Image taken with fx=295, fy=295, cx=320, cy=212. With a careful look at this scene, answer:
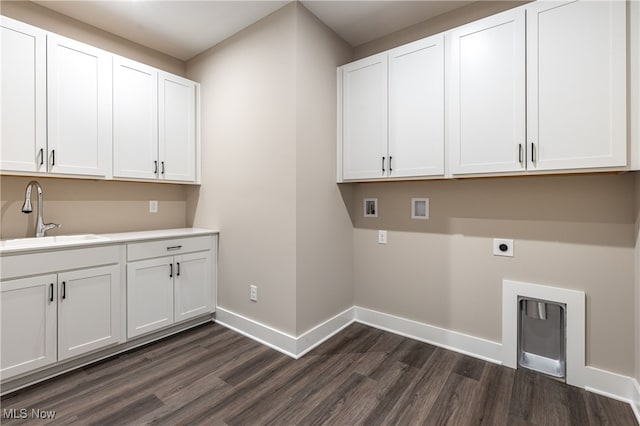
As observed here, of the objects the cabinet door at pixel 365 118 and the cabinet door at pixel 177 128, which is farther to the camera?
the cabinet door at pixel 177 128

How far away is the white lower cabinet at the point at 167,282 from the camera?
2371mm

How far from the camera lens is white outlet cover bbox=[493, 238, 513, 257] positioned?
85.7 inches

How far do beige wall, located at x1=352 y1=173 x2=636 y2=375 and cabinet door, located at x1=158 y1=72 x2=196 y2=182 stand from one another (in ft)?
5.85

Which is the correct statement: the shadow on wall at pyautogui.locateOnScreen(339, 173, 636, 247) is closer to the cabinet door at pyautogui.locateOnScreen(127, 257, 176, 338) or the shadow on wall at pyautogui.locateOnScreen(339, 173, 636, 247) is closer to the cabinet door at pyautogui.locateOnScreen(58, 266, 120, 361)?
the cabinet door at pyautogui.locateOnScreen(127, 257, 176, 338)

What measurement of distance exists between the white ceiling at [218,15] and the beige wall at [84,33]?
5cm

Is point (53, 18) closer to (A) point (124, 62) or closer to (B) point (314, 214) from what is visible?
(A) point (124, 62)

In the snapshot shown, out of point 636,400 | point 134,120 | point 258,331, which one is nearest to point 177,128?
point 134,120

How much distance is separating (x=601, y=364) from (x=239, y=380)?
2338mm

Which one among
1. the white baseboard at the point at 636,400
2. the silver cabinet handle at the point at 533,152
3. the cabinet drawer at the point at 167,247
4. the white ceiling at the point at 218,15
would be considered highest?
the white ceiling at the point at 218,15

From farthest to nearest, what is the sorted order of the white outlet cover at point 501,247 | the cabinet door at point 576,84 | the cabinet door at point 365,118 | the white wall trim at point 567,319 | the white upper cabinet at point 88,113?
1. the cabinet door at point 365,118
2. the white outlet cover at point 501,247
3. the white upper cabinet at point 88,113
4. the white wall trim at point 567,319
5. the cabinet door at point 576,84

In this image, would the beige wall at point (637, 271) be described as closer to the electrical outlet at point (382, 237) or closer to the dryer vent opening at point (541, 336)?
the dryer vent opening at point (541, 336)

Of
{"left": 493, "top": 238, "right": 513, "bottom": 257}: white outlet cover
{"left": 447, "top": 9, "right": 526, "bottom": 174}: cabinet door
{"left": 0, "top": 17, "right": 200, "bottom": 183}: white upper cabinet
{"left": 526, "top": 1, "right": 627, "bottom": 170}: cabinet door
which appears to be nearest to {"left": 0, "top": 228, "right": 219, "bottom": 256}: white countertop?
{"left": 0, "top": 17, "right": 200, "bottom": 183}: white upper cabinet

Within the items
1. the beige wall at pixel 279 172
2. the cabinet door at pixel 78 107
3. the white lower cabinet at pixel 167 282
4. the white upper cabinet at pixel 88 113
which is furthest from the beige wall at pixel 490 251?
the cabinet door at pixel 78 107

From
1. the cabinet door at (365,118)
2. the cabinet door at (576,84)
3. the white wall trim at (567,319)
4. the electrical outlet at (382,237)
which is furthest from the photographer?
the electrical outlet at (382,237)
